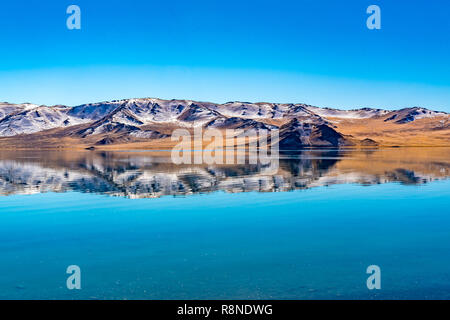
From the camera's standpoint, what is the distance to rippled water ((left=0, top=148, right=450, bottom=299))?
12.9 m

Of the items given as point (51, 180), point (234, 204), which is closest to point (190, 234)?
point (234, 204)

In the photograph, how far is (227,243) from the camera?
18062 mm

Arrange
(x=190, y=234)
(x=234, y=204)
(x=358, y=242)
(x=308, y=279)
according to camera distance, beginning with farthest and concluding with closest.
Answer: (x=234, y=204)
(x=190, y=234)
(x=358, y=242)
(x=308, y=279)

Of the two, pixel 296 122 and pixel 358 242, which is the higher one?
pixel 296 122

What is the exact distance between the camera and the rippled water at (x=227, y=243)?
1286 centimetres

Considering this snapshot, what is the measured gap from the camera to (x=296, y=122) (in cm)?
18412

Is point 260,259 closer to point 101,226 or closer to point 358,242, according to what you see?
point 358,242

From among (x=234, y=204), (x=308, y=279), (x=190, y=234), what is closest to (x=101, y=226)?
(x=190, y=234)

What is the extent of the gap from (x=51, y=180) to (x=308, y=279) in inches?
1477

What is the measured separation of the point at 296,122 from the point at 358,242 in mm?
169308
